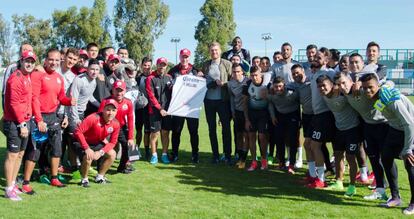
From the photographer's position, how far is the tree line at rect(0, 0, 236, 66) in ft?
→ 137

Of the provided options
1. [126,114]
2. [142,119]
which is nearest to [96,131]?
[126,114]

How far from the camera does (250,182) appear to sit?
791 cm

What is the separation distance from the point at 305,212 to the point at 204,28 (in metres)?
39.1

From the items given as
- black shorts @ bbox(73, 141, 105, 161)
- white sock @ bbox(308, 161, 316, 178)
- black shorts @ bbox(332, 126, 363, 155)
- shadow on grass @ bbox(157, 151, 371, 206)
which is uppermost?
black shorts @ bbox(332, 126, 363, 155)

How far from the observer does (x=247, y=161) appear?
9.94 meters

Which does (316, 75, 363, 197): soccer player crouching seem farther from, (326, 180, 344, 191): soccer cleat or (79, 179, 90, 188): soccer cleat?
(79, 179, 90, 188): soccer cleat

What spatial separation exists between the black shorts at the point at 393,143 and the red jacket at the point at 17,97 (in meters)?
5.34

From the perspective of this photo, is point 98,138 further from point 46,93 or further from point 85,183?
point 46,93

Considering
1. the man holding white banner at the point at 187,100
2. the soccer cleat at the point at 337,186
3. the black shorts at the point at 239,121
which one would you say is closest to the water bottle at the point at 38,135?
the man holding white banner at the point at 187,100

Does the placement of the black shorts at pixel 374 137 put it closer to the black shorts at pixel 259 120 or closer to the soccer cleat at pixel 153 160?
the black shorts at pixel 259 120

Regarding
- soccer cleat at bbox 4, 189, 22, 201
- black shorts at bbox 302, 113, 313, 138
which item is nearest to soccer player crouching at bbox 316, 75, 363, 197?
black shorts at bbox 302, 113, 313, 138

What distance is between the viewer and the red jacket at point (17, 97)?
628 cm

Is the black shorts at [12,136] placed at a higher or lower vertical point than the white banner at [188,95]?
lower

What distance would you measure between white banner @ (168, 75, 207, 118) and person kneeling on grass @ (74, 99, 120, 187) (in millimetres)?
2272
